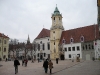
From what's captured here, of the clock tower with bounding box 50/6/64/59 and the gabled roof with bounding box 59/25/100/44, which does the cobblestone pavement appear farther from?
the clock tower with bounding box 50/6/64/59

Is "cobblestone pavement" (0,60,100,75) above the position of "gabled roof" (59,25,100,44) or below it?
below

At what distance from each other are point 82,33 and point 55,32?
10766mm

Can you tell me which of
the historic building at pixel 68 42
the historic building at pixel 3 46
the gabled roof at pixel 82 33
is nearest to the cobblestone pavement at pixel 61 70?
the historic building at pixel 68 42

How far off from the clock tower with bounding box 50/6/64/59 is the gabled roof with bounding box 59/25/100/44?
190cm

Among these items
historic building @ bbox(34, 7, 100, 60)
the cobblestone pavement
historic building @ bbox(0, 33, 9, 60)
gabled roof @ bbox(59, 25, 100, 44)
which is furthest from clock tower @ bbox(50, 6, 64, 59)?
the cobblestone pavement

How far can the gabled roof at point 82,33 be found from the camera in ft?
157

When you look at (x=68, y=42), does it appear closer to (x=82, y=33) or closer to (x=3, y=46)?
(x=82, y=33)

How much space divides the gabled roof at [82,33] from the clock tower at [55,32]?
1.90 meters

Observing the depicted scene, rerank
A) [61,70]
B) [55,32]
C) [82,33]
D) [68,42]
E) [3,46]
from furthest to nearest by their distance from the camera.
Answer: [3,46] → [55,32] → [68,42] → [82,33] → [61,70]

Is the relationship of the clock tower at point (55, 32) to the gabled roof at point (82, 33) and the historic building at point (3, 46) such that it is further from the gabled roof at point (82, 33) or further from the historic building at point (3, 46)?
the historic building at point (3, 46)

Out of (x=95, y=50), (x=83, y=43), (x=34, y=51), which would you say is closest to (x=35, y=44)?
(x=34, y=51)

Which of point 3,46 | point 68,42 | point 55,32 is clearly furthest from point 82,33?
point 3,46

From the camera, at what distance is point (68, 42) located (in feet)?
174

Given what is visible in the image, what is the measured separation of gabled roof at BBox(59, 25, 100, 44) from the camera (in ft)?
157
